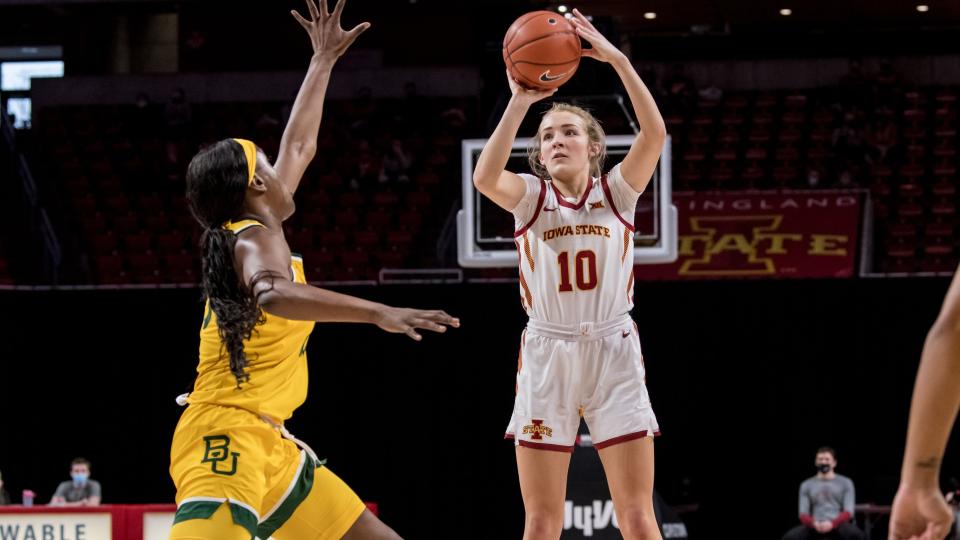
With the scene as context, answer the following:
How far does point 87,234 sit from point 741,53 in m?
9.48

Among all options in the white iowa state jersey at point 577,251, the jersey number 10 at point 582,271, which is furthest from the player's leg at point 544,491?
the jersey number 10 at point 582,271

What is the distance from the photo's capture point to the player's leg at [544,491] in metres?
4.73

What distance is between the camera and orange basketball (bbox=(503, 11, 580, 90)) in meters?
4.84

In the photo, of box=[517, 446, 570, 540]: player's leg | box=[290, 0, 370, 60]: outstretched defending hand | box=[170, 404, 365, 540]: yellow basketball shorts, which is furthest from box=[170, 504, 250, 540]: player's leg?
box=[290, 0, 370, 60]: outstretched defending hand

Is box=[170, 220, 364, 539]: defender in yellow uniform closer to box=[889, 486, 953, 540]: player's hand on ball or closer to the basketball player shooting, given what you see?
the basketball player shooting

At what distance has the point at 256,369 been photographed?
413 centimetres

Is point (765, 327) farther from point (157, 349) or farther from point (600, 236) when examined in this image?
point (600, 236)

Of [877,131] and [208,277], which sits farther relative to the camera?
[877,131]

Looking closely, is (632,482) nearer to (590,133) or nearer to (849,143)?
(590,133)

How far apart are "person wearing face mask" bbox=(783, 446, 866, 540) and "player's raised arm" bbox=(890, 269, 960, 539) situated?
9.81m

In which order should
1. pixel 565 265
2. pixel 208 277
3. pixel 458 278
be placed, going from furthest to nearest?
pixel 458 278 → pixel 565 265 → pixel 208 277

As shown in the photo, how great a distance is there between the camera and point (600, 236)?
4879 mm

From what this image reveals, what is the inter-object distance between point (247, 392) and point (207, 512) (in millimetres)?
407

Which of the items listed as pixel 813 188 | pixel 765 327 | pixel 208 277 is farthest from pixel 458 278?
pixel 208 277
